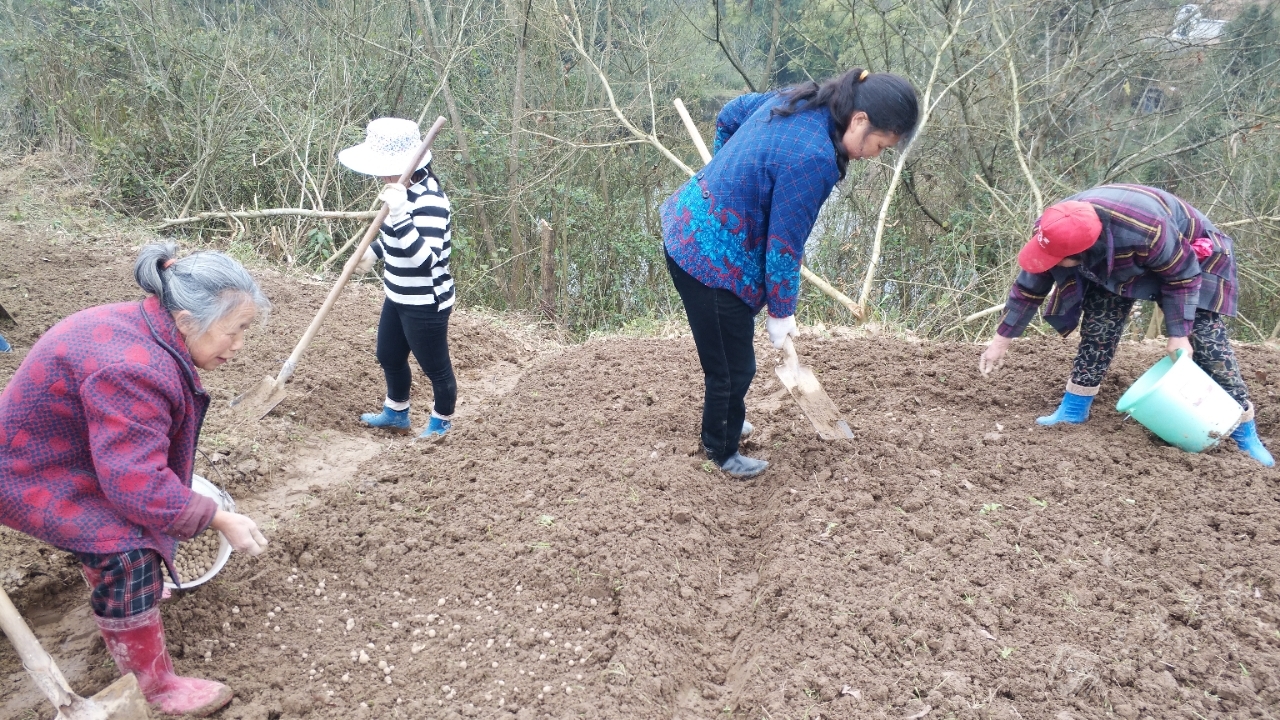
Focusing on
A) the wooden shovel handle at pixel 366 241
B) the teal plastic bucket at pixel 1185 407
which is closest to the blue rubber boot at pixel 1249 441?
the teal plastic bucket at pixel 1185 407

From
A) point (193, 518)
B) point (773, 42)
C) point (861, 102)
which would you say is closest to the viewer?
point (193, 518)

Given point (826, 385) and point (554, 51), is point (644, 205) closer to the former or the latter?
point (554, 51)

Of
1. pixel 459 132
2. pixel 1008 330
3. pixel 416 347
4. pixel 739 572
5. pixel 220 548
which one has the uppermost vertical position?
pixel 1008 330

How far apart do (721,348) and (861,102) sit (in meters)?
1.04

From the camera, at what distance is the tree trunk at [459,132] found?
31.2 ft

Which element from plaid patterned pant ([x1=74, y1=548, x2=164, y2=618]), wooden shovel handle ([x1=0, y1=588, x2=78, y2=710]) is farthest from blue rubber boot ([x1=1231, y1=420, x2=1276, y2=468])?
wooden shovel handle ([x1=0, y1=588, x2=78, y2=710])

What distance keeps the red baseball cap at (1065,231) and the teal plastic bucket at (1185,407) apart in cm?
69

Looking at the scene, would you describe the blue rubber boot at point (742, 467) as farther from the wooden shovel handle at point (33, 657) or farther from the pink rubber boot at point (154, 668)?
the wooden shovel handle at point (33, 657)

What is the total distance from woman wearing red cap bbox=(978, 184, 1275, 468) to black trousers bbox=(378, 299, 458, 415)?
250cm

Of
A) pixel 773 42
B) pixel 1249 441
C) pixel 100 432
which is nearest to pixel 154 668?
pixel 100 432

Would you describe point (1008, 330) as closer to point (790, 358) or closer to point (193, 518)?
point (790, 358)

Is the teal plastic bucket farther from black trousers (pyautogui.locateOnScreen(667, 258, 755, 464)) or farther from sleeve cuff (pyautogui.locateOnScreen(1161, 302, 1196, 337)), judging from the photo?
black trousers (pyautogui.locateOnScreen(667, 258, 755, 464))

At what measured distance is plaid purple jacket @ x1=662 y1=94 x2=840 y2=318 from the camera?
8.62ft

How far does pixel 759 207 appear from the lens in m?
2.78
